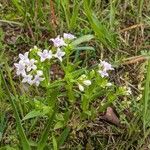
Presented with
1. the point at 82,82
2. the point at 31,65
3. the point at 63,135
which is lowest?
the point at 63,135

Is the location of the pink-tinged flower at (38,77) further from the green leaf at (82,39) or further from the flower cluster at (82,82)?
the green leaf at (82,39)

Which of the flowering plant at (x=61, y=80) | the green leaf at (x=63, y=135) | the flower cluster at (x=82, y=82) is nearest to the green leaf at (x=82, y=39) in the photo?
the flowering plant at (x=61, y=80)

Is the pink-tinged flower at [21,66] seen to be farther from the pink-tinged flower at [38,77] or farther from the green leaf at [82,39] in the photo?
the green leaf at [82,39]

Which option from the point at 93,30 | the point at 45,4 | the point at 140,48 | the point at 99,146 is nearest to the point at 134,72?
the point at 140,48

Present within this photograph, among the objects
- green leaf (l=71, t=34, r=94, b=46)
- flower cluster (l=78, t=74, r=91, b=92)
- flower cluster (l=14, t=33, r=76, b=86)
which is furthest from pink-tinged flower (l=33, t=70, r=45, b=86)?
green leaf (l=71, t=34, r=94, b=46)

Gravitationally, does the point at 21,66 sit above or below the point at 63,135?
above

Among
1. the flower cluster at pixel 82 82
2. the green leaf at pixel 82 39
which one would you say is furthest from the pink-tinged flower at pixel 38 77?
the green leaf at pixel 82 39

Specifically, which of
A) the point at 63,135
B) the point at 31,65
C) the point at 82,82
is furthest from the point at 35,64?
the point at 63,135

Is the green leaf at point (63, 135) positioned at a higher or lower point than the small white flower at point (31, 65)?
lower

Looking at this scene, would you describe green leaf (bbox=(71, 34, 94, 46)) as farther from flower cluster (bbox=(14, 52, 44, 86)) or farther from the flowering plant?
flower cluster (bbox=(14, 52, 44, 86))

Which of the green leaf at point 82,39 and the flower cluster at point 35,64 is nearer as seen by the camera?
the flower cluster at point 35,64

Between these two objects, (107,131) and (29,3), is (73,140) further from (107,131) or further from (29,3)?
(29,3)

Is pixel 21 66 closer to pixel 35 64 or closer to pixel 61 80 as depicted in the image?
pixel 35 64
